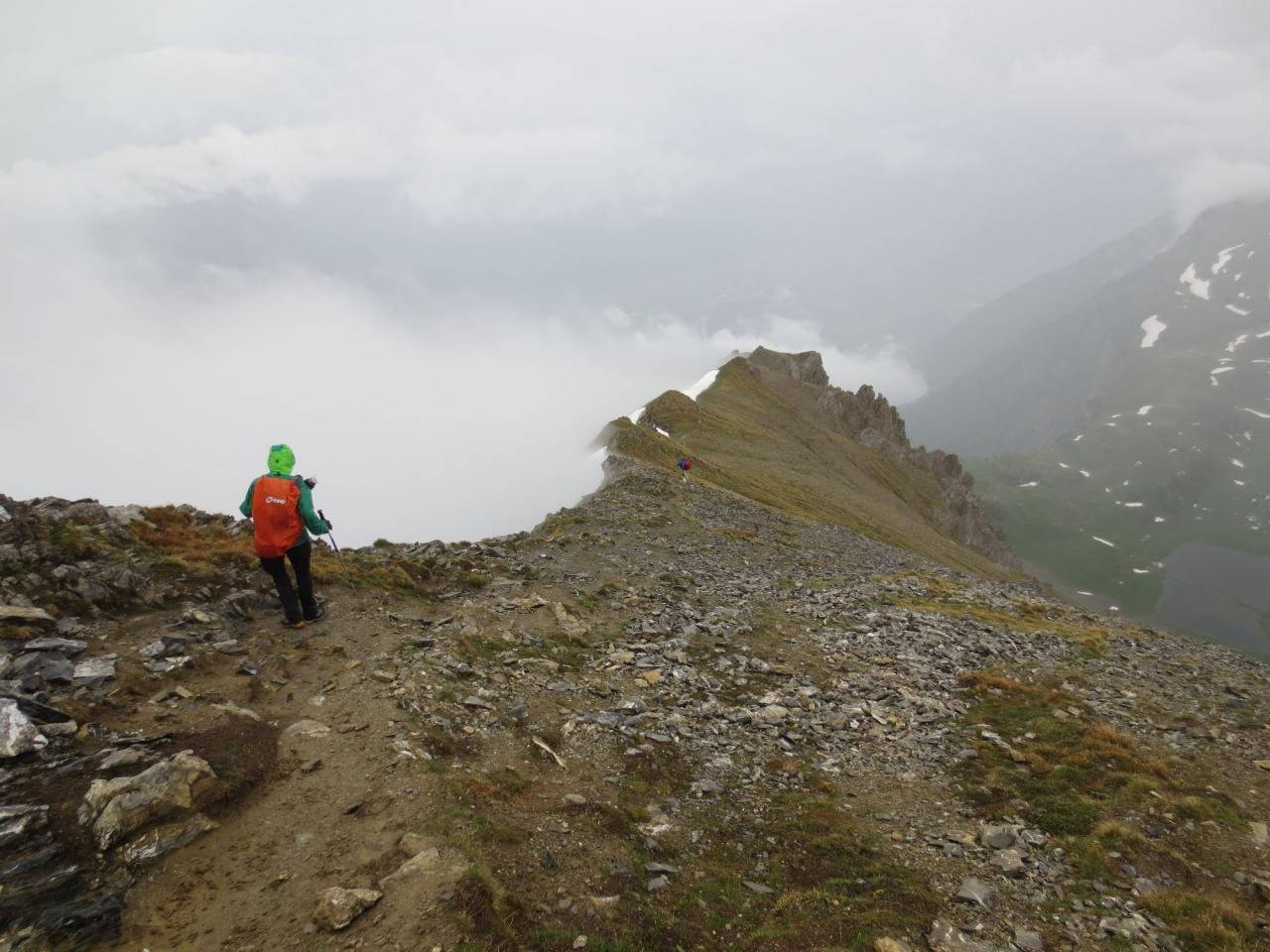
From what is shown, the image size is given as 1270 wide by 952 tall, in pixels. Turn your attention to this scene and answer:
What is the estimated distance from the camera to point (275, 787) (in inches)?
337

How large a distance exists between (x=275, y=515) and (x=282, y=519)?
0.15 m

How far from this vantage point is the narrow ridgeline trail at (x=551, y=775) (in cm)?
692

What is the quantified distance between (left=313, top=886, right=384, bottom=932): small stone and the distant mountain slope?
43.9m

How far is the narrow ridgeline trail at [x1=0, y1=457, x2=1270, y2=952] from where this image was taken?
6.92m

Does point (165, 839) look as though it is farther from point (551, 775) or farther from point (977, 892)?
point (977, 892)

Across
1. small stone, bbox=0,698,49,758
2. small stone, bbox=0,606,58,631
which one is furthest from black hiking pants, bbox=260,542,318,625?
small stone, bbox=0,698,49,758

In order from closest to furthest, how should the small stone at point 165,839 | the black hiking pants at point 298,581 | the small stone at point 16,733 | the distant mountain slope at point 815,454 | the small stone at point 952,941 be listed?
1. the small stone at point 165,839
2. the small stone at point 952,941
3. the small stone at point 16,733
4. the black hiking pants at point 298,581
5. the distant mountain slope at point 815,454

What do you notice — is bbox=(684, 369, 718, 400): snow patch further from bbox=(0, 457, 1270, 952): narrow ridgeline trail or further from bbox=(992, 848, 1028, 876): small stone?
bbox=(992, 848, 1028, 876): small stone

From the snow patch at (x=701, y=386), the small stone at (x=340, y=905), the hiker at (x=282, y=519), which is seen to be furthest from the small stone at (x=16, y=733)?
the snow patch at (x=701, y=386)

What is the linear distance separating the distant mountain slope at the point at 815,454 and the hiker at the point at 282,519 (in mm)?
37977

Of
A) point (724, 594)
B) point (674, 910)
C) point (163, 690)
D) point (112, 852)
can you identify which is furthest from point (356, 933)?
point (724, 594)

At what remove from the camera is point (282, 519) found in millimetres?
12617

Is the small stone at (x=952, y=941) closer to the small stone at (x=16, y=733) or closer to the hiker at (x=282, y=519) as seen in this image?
the small stone at (x=16, y=733)

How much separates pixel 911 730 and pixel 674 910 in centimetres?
837
